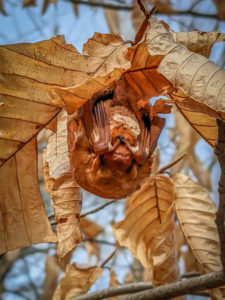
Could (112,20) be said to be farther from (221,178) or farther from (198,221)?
(221,178)

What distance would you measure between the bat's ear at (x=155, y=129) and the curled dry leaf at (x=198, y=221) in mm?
532

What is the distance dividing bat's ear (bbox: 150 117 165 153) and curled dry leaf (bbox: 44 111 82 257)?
28cm

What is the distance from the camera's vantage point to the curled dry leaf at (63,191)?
1009 mm

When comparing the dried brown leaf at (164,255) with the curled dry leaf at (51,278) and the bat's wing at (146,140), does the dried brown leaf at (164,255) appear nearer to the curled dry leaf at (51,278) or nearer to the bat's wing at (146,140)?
the bat's wing at (146,140)

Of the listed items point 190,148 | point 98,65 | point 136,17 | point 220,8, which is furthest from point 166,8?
point 98,65

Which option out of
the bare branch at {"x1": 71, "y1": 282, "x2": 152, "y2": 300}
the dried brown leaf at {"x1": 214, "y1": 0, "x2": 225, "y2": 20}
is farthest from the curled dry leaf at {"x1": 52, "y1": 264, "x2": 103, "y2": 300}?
the dried brown leaf at {"x1": 214, "y1": 0, "x2": 225, "y2": 20}

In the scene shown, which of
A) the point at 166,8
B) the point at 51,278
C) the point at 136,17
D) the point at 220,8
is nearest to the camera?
the point at 166,8

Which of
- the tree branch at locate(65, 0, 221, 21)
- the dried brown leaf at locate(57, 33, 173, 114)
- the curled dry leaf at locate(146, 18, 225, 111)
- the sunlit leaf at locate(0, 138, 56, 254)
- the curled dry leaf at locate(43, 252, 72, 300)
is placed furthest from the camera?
the curled dry leaf at locate(43, 252, 72, 300)

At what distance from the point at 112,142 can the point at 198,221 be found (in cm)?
65

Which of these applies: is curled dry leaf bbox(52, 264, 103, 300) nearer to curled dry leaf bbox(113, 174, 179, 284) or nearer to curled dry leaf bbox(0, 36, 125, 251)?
curled dry leaf bbox(113, 174, 179, 284)

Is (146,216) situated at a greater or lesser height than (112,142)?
lesser

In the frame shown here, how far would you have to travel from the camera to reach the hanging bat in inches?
31.5

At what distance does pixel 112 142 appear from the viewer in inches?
31.8

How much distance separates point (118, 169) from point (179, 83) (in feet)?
0.68
